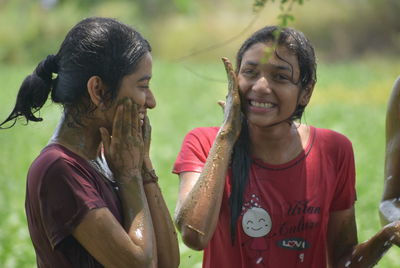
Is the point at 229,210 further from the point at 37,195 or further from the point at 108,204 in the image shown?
the point at 37,195

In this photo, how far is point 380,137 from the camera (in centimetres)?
1371

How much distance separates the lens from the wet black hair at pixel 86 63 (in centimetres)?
295

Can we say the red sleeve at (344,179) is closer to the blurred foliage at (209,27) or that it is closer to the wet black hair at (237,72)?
the wet black hair at (237,72)

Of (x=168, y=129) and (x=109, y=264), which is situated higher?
(x=109, y=264)

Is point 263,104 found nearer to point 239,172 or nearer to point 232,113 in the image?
point 232,113

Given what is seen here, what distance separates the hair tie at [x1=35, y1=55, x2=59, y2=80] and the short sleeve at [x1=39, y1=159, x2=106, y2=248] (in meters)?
0.44

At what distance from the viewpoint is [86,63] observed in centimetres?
294

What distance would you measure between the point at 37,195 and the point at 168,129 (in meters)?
11.5

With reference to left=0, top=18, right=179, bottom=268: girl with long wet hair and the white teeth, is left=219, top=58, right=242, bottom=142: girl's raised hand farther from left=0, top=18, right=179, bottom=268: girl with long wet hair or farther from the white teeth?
left=0, top=18, right=179, bottom=268: girl with long wet hair

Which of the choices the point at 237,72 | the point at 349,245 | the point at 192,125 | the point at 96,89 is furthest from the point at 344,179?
the point at 192,125

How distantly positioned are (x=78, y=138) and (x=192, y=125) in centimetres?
1179

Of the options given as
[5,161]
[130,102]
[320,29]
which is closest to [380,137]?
[5,161]

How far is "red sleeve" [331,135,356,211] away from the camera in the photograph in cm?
348

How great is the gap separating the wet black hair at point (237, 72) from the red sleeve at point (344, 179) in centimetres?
26
